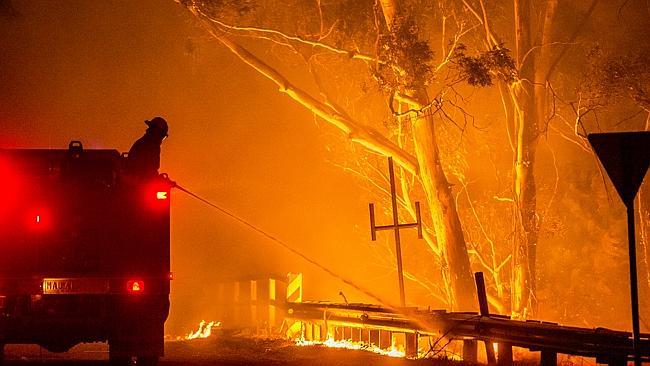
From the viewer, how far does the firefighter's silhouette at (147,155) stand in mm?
10641

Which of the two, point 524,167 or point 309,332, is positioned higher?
point 524,167

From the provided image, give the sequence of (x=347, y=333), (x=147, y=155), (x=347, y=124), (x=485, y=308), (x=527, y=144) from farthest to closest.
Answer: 1. (x=527, y=144)
2. (x=347, y=124)
3. (x=347, y=333)
4. (x=485, y=308)
5. (x=147, y=155)

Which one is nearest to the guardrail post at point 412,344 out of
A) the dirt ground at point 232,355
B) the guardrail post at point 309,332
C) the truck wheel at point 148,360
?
the dirt ground at point 232,355

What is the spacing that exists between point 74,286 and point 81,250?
16.3 inches

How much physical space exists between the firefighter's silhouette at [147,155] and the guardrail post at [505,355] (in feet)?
17.6

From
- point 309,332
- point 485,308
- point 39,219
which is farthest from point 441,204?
point 39,219

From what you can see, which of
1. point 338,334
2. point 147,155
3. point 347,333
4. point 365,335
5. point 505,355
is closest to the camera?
point 147,155

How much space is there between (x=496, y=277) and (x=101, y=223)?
16.6 metres

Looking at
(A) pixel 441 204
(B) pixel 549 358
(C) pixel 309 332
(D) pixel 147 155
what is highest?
(A) pixel 441 204

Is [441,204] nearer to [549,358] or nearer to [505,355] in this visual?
[505,355]

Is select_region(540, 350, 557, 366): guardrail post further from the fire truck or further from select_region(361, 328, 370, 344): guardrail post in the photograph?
select_region(361, 328, 370, 344): guardrail post

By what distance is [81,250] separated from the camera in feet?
34.3

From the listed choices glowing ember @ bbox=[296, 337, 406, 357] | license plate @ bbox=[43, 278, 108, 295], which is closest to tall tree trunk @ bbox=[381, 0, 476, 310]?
glowing ember @ bbox=[296, 337, 406, 357]

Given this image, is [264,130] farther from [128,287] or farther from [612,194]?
[128,287]
